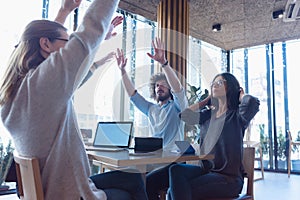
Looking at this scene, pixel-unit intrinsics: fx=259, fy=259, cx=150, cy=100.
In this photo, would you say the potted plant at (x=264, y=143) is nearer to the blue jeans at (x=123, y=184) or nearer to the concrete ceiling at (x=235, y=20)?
the concrete ceiling at (x=235, y=20)

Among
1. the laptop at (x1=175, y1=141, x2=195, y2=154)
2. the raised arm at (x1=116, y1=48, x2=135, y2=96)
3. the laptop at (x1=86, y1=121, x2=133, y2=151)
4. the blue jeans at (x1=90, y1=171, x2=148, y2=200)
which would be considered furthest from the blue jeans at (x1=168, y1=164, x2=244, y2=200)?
the raised arm at (x1=116, y1=48, x2=135, y2=96)

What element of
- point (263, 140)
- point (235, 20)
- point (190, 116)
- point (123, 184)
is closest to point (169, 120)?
point (190, 116)

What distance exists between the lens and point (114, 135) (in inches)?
65.1

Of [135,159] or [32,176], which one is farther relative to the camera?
[135,159]

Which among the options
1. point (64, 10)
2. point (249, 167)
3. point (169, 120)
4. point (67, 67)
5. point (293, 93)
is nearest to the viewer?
point (67, 67)

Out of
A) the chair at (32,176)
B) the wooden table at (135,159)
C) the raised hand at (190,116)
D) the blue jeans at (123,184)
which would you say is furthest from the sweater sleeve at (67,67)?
the raised hand at (190,116)

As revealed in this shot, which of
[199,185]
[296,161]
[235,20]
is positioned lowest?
[296,161]

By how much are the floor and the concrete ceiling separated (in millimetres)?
2696

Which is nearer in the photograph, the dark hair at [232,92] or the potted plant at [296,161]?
the dark hair at [232,92]

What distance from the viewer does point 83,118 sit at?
2.93 m

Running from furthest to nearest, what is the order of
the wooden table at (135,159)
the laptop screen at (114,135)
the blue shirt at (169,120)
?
the blue shirt at (169,120) < the laptop screen at (114,135) < the wooden table at (135,159)

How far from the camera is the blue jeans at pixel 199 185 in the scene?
132cm

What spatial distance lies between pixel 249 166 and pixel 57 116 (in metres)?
1.16

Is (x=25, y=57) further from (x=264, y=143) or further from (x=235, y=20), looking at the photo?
(x=264, y=143)
